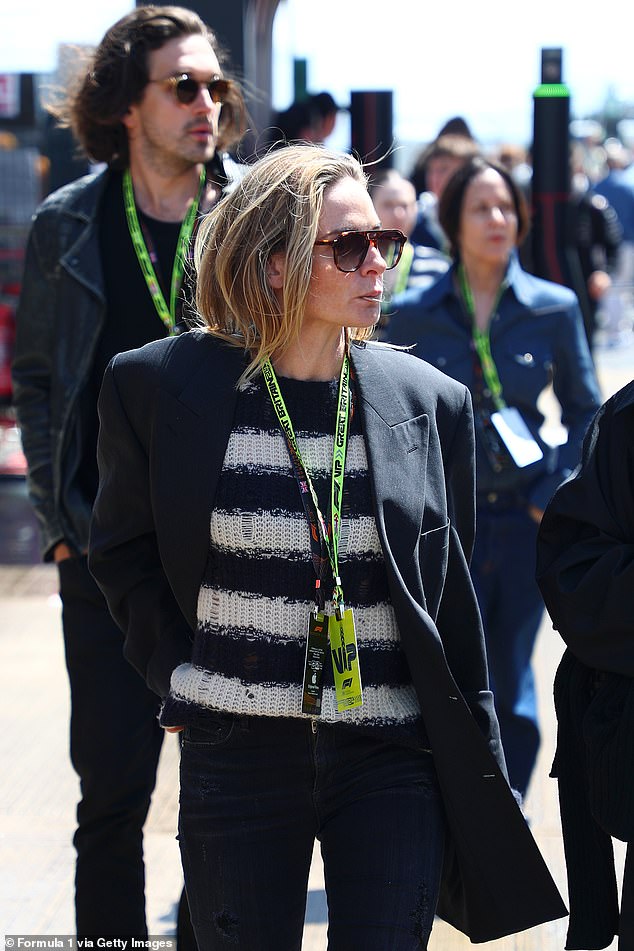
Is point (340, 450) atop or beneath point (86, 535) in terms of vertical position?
atop

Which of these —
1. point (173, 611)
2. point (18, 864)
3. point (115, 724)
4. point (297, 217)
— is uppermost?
point (297, 217)

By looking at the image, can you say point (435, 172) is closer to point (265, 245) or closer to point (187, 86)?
point (187, 86)

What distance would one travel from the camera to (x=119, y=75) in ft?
12.6

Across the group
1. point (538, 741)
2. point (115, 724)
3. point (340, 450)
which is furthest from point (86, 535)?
point (538, 741)

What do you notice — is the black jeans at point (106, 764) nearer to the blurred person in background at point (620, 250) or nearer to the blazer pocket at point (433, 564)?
the blazer pocket at point (433, 564)

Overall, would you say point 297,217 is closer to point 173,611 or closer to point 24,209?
point 173,611

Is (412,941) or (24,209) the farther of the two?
(24,209)

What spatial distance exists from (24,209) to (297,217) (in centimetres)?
867

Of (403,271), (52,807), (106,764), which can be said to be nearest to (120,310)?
(106,764)

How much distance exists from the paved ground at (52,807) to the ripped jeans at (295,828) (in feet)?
4.86

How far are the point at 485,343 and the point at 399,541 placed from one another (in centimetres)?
217

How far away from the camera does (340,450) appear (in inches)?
105

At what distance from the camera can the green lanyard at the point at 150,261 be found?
362 centimetres

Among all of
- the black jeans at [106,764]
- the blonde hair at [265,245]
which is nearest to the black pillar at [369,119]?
the black jeans at [106,764]
